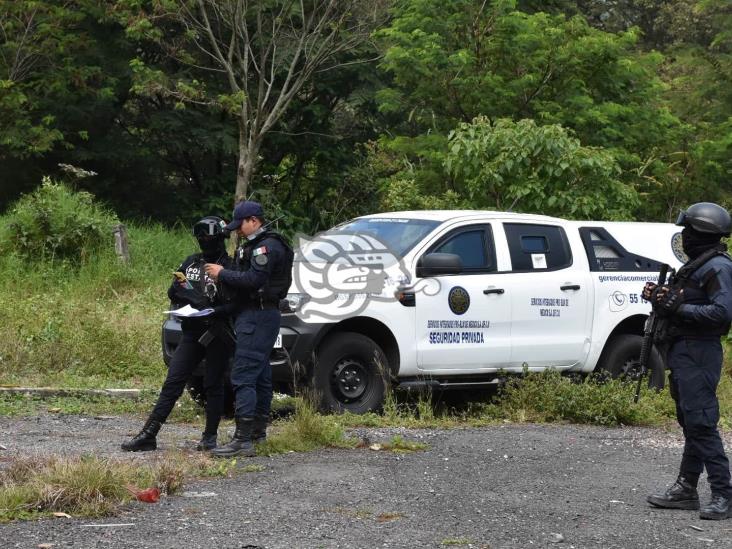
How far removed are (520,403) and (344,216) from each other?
14.8 m

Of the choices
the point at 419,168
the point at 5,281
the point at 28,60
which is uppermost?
the point at 28,60

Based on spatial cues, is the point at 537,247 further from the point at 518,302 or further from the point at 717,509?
the point at 717,509

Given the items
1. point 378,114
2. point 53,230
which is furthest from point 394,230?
point 378,114

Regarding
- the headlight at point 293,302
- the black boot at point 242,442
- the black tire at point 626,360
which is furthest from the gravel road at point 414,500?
the black tire at point 626,360

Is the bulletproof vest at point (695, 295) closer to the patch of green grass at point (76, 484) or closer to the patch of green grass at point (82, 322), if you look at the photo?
the patch of green grass at point (76, 484)

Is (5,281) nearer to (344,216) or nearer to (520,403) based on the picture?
(520,403)

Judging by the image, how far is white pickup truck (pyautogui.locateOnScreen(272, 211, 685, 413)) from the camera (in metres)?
9.59

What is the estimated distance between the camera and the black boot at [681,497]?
6.74 meters

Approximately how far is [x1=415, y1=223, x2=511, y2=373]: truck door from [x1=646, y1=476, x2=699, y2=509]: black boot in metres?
3.44

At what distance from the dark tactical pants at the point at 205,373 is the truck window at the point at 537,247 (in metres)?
3.44

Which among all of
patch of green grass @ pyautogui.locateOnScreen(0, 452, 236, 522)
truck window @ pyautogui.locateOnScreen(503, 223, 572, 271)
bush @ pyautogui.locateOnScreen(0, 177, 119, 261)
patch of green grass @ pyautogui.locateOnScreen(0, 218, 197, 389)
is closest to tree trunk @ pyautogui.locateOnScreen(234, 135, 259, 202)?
bush @ pyautogui.locateOnScreen(0, 177, 119, 261)

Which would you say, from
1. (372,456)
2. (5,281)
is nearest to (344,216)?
(5,281)

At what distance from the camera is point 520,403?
10.3 m

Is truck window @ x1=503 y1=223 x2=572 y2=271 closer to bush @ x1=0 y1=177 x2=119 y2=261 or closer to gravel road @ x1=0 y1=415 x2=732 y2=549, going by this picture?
gravel road @ x1=0 y1=415 x2=732 y2=549
